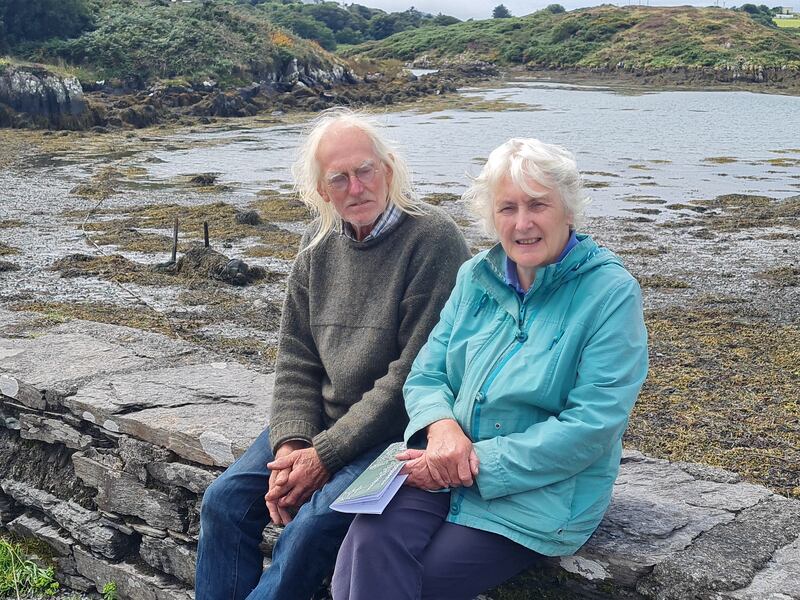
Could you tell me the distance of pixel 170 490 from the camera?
133 inches

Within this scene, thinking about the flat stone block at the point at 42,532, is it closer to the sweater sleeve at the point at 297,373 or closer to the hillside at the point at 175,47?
the sweater sleeve at the point at 297,373

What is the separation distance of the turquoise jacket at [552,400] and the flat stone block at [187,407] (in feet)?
3.25

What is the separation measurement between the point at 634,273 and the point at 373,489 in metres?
7.95

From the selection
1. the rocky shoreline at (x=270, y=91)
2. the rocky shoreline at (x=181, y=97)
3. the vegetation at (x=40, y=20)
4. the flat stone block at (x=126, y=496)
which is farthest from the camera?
the vegetation at (x=40, y=20)

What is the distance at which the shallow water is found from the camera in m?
16.8

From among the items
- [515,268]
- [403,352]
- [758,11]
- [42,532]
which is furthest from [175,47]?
[758,11]

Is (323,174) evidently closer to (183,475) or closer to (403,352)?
(403,352)

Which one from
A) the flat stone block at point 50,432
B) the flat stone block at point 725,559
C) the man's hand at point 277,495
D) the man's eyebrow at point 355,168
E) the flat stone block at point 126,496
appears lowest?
the flat stone block at point 126,496

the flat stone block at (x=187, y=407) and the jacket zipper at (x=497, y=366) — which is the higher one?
the jacket zipper at (x=497, y=366)

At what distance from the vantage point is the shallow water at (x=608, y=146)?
55.1 ft

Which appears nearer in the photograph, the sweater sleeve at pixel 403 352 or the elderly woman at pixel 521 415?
the elderly woman at pixel 521 415

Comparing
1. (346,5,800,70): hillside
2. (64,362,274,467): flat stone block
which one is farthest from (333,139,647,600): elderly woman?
(346,5,800,70): hillside

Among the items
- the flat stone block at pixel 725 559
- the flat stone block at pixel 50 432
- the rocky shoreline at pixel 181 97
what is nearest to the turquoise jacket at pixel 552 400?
the flat stone block at pixel 725 559

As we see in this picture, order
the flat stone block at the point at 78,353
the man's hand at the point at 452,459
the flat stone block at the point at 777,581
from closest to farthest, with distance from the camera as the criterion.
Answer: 1. the flat stone block at the point at 777,581
2. the man's hand at the point at 452,459
3. the flat stone block at the point at 78,353
